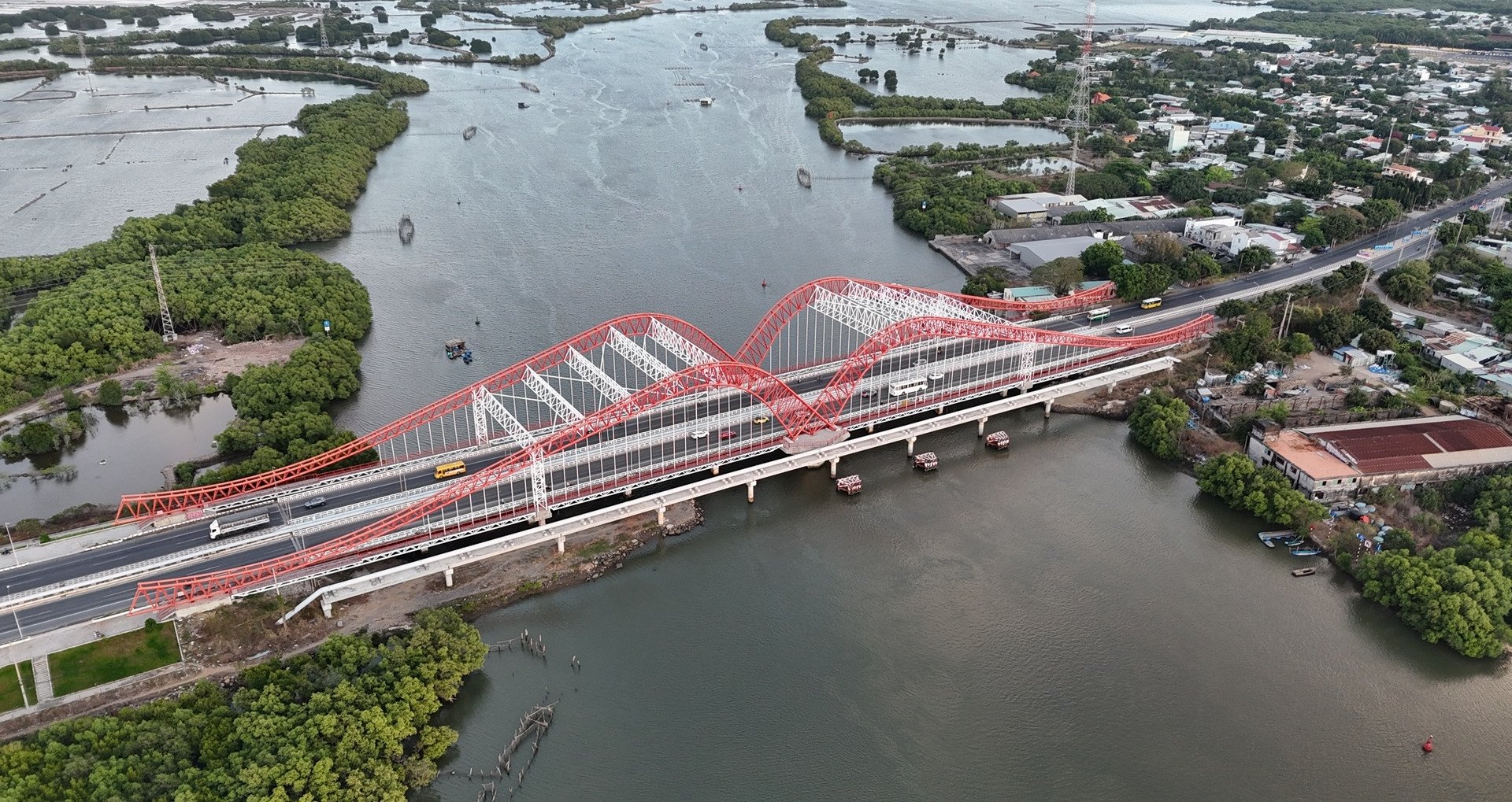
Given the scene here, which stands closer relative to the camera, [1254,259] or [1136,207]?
[1254,259]

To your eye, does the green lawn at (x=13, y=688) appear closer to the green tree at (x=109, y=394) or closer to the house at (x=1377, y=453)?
the green tree at (x=109, y=394)

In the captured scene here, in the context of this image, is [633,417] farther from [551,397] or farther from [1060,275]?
[1060,275]

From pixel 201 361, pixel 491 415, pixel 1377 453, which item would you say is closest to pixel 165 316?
pixel 201 361

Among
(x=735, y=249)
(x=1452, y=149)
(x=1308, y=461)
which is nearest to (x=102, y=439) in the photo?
(x=735, y=249)

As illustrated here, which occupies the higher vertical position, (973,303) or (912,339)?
(912,339)

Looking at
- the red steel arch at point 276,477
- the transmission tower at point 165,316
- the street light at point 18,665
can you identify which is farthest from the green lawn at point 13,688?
the transmission tower at point 165,316

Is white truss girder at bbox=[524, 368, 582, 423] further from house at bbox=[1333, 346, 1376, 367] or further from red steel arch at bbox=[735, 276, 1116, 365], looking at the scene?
house at bbox=[1333, 346, 1376, 367]
